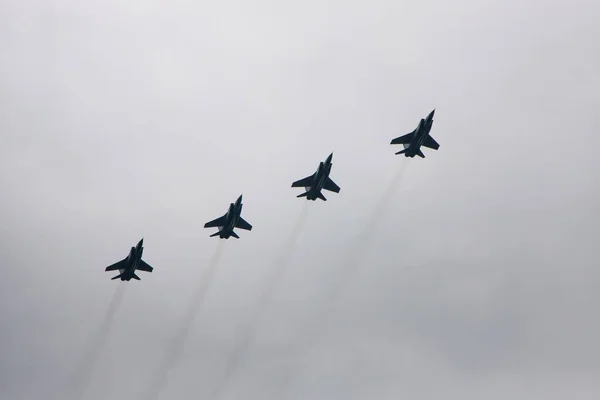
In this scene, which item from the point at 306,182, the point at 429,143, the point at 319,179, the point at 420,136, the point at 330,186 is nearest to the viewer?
the point at 319,179

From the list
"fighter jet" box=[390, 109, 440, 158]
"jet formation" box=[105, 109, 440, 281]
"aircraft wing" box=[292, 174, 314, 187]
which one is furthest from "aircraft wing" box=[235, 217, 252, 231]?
"fighter jet" box=[390, 109, 440, 158]

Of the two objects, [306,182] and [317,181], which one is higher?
[306,182]

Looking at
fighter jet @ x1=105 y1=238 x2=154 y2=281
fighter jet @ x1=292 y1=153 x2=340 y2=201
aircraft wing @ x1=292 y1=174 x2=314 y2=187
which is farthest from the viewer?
fighter jet @ x1=105 y1=238 x2=154 y2=281

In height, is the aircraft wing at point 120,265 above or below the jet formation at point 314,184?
below

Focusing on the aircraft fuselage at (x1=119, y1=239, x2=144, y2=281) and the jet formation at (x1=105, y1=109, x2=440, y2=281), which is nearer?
the jet formation at (x1=105, y1=109, x2=440, y2=281)

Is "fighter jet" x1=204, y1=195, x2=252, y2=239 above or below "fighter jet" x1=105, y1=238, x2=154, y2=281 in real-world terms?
above

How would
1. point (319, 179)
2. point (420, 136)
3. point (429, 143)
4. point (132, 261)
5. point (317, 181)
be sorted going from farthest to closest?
1. point (429, 143)
2. point (132, 261)
3. point (420, 136)
4. point (317, 181)
5. point (319, 179)

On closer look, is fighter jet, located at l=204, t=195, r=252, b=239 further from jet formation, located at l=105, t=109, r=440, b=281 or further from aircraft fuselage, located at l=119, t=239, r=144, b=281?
aircraft fuselage, located at l=119, t=239, r=144, b=281

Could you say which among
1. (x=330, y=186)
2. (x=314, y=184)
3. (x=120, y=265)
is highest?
(x=330, y=186)

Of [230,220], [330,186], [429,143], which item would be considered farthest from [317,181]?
[429,143]

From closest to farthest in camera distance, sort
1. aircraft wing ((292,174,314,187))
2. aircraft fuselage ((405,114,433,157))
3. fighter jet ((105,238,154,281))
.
Answer: 1. aircraft fuselage ((405,114,433,157))
2. aircraft wing ((292,174,314,187))
3. fighter jet ((105,238,154,281))

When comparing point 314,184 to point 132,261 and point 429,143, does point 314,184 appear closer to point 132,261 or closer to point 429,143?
point 429,143

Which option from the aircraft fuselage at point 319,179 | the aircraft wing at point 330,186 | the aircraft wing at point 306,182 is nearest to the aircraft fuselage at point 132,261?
the aircraft wing at point 306,182

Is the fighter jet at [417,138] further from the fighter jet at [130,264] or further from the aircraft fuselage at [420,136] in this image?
the fighter jet at [130,264]
